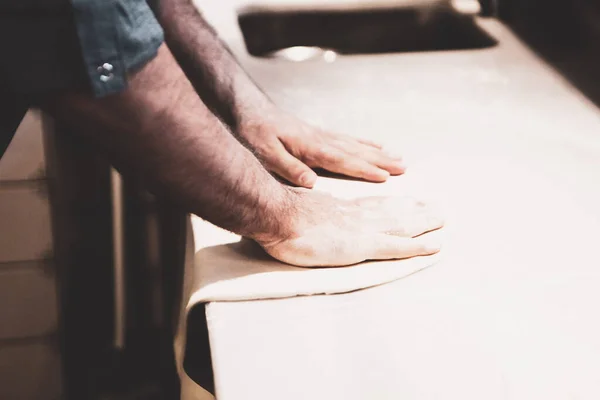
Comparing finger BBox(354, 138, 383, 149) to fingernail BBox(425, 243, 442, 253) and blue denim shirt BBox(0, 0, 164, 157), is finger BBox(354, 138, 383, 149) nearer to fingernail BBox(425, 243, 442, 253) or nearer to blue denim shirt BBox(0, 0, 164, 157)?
fingernail BBox(425, 243, 442, 253)

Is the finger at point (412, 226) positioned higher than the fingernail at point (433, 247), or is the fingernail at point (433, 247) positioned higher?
the finger at point (412, 226)

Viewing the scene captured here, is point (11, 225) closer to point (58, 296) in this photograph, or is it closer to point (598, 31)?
point (58, 296)

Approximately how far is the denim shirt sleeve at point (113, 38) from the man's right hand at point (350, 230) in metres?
0.24

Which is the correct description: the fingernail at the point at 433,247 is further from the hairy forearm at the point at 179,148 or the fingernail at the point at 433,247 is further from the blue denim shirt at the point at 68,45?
the blue denim shirt at the point at 68,45

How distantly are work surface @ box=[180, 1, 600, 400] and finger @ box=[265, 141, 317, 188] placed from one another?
0.03 meters

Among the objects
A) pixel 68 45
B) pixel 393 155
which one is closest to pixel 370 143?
pixel 393 155

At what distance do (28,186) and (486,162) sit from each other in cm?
69

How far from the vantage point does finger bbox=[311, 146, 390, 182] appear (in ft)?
2.83

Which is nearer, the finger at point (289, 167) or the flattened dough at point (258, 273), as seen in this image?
the flattened dough at point (258, 273)

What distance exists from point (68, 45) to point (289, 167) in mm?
390

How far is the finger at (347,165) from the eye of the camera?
0.86 m

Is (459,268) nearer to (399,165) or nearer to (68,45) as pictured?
(399,165)

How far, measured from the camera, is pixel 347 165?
866mm

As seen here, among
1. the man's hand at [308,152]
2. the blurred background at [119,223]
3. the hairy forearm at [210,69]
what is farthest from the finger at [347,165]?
the blurred background at [119,223]
